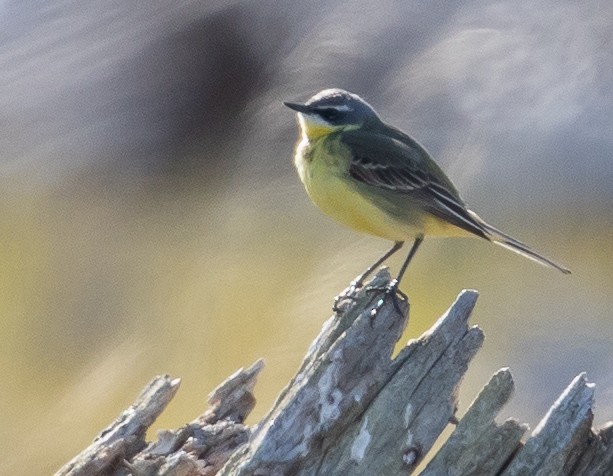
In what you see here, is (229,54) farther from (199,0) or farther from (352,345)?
(352,345)

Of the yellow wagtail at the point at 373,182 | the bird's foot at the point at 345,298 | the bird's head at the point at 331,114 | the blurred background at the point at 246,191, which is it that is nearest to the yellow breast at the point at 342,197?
the yellow wagtail at the point at 373,182

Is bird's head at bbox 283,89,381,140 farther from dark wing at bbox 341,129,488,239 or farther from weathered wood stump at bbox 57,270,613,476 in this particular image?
weathered wood stump at bbox 57,270,613,476

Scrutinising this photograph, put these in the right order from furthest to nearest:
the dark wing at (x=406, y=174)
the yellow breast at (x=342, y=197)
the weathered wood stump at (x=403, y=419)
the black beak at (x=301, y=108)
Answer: the black beak at (x=301, y=108), the dark wing at (x=406, y=174), the yellow breast at (x=342, y=197), the weathered wood stump at (x=403, y=419)

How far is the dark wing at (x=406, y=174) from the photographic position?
17.2 feet

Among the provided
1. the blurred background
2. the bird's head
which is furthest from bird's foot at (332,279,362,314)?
the blurred background

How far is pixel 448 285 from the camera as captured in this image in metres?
7.39

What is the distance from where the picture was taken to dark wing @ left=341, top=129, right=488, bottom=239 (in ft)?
17.2

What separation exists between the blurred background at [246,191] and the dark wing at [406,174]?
66.1 inches

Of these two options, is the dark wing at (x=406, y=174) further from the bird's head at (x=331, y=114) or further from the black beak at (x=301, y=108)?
the black beak at (x=301, y=108)

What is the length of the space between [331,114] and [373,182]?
41 cm

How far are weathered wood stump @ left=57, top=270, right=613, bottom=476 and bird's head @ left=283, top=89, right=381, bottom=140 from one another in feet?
4.90

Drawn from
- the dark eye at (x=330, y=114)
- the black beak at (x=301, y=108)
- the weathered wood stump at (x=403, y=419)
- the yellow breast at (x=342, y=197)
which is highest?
the dark eye at (x=330, y=114)

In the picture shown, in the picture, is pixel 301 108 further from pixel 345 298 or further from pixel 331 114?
pixel 345 298

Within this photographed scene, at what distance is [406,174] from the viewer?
17.9ft
